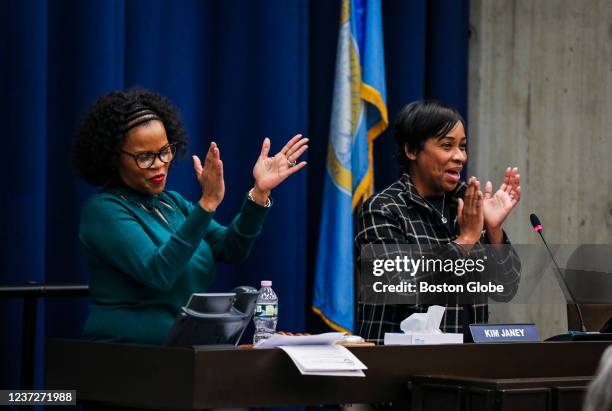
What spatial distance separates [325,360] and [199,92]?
7.83 ft

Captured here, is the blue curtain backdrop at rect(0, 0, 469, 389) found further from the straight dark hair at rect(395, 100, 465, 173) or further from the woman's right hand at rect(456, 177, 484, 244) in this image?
the woman's right hand at rect(456, 177, 484, 244)

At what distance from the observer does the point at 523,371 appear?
253cm

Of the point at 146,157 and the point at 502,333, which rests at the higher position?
the point at 146,157

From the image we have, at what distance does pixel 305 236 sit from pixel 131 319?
217 centimetres

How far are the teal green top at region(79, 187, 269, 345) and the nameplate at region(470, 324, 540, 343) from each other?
0.70 m

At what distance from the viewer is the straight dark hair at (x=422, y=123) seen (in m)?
3.11

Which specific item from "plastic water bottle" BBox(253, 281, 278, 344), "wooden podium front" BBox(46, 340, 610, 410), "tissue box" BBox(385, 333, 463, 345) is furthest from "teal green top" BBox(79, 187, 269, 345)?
"tissue box" BBox(385, 333, 463, 345)

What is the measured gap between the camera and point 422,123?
3.12 meters

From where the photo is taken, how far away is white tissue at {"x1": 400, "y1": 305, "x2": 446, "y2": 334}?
2535 mm

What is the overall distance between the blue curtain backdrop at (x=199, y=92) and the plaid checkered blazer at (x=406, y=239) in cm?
131

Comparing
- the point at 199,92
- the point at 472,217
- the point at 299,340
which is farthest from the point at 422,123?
the point at 199,92

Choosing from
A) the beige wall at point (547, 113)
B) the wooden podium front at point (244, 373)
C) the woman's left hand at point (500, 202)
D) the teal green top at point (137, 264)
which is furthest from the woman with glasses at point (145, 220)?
the beige wall at point (547, 113)

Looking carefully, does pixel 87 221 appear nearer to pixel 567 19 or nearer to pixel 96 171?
pixel 96 171

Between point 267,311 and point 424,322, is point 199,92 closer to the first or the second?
point 267,311
